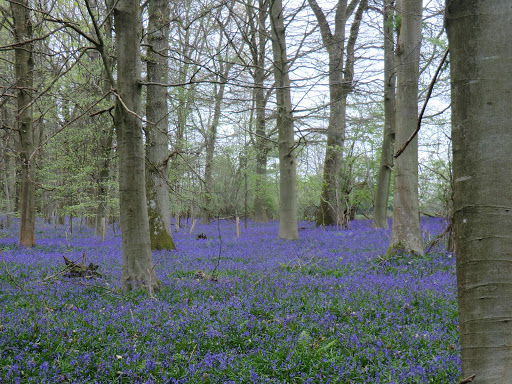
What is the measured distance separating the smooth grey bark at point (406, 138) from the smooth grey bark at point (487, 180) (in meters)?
7.42

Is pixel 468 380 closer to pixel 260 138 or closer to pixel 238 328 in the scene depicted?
pixel 238 328

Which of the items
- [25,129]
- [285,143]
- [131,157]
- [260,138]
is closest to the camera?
[131,157]

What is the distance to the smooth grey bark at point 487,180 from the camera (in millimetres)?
1688

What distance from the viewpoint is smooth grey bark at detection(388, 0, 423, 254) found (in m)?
8.85

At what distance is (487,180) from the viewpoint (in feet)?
5.58

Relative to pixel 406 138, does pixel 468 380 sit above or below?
below

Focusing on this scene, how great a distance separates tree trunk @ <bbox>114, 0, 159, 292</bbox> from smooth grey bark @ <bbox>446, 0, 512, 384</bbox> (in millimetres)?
5135

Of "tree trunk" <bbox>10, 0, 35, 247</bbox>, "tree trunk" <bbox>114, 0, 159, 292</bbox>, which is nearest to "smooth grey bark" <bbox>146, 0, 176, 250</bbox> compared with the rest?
"tree trunk" <bbox>10, 0, 35, 247</bbox>

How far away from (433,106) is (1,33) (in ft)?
75.9

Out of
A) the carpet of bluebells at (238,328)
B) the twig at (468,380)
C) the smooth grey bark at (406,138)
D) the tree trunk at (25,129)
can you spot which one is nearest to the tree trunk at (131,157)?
the carpet of bluebells at (238,328)

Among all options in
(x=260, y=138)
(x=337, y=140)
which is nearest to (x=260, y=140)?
(x=260, y=138)

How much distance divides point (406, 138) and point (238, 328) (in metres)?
6.32

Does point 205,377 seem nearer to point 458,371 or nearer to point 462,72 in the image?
point 458,371

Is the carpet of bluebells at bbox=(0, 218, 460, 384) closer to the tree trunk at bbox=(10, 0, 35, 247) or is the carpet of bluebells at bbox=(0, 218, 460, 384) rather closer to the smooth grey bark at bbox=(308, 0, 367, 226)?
the tree trunk at bbox=(10, 0, 35, 247)
